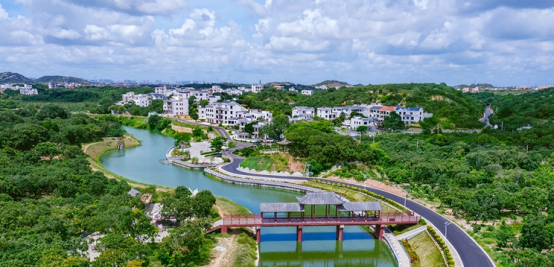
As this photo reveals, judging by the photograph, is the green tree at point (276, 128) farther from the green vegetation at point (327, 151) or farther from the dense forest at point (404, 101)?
the dense forest at point (404, 101)

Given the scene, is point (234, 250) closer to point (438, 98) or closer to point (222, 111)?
point (222, 111)

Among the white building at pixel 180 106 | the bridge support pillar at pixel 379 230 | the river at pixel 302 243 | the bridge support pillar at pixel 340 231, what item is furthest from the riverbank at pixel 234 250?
the white building at pixel 180 106

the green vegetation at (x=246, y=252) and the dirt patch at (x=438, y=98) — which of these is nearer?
the green vegetation at (x=246, y=252)

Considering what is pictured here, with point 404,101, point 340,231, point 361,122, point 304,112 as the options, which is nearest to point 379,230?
point 340,231

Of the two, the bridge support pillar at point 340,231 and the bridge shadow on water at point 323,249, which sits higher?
the bridge support pillar at point 340,231

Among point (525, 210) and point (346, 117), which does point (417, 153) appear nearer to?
point (525, 210)

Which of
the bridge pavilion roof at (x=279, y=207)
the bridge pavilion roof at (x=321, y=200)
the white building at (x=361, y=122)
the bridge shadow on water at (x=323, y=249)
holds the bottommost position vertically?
the bridge shadow on water at (x=323, y=249)

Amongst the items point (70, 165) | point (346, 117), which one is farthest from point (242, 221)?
point (346, 117)

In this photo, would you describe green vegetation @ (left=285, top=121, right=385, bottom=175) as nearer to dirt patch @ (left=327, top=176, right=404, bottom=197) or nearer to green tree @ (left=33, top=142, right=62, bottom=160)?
dirt patch @ (left=327, top=176, right=404, bottom=197)

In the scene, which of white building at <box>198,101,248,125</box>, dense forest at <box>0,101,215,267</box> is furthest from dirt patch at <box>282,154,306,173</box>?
white building at <box>198,101,248,125</box>
